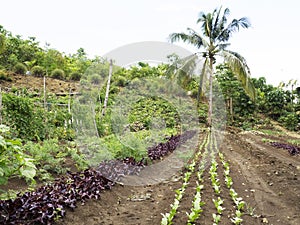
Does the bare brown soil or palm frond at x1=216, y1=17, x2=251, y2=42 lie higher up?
palm frond at x1=216, y1=17, x2=251, y2=42

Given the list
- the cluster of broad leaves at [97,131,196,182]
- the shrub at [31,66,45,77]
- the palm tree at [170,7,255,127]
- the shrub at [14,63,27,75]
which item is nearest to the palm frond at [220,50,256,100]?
the palm tree at [170,7,255,127]

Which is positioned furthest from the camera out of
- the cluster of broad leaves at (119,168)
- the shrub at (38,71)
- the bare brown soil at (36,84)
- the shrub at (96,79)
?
the shrub at (38,71)

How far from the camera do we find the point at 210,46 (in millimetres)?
15078

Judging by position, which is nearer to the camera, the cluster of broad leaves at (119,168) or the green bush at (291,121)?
the cluster of broad leaves at (119,168)

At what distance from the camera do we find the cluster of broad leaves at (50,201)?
8.81ft

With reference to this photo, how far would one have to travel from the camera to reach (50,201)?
309 centimetres

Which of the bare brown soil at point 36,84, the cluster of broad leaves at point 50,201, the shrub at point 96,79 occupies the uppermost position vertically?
the bare brown soil at point 36,84

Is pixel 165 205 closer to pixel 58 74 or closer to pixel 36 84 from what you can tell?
pixel 36 84

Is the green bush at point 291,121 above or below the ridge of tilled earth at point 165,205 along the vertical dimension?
above

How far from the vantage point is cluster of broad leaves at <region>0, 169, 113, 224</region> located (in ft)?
8.81

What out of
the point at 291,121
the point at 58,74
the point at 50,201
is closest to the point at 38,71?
the point at 58,74

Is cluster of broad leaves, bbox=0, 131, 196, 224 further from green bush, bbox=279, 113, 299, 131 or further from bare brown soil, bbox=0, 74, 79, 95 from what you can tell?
green bush, bbox=279, 113, 299, 131

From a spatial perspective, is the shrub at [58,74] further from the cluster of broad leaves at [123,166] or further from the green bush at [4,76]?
the cluster of broad leaves at [123,166]

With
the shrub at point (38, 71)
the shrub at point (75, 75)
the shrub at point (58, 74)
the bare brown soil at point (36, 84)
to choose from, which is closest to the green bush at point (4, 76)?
the bare brown soil at point (36, 84)
